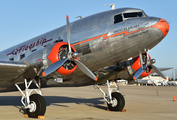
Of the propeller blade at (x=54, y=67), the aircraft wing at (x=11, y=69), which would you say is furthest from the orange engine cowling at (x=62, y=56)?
the aircraft wing at (x=11, y=69)

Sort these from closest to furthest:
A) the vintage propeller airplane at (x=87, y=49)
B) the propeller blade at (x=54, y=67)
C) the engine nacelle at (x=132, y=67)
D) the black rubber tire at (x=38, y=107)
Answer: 1. the propeller blade at (x=54, y=67)
2. the vintage propeller airplane at (x=87, y=49)
3. the black rubber tire at (x=38, y=107)
4. the engine nacelle at (x=132, y=67)

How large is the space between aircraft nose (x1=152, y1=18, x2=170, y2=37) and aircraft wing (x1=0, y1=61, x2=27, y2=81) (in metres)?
5.91

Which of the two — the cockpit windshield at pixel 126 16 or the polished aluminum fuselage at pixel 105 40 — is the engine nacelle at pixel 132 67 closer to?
the polished aluminum fuselage at pixel 105 40

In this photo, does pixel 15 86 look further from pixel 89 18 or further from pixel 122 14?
pixel 122 14

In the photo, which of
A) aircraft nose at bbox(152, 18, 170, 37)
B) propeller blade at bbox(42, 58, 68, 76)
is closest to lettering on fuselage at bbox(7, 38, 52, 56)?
propeller blade at bbox(42, 58, 68, 76)

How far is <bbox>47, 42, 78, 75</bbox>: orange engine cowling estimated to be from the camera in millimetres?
8477

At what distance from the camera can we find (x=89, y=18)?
32.6ft

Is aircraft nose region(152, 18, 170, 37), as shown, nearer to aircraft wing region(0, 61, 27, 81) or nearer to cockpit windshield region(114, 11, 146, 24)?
cockpit windshield region(114, 11, 146, 24)

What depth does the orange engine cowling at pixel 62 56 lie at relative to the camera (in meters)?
8.48

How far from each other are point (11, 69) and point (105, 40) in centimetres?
428

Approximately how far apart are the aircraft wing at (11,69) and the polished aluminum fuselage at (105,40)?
336mm

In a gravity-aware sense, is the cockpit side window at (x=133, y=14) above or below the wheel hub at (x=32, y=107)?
above

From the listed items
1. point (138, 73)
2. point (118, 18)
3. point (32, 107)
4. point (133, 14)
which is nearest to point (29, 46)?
point (32, 107)

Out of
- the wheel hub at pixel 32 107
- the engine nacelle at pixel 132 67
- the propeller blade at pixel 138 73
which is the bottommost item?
the wheel hub at pixel 32 107
